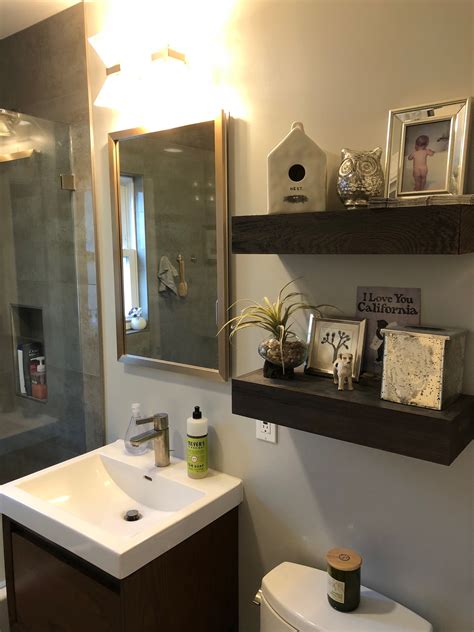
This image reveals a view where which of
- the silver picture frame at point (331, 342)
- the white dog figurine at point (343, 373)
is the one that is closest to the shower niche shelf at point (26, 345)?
the silver picture frame at point (331, 342)

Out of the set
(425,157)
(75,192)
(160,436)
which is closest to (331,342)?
(425,157)

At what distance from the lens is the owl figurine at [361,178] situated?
3.78 feet

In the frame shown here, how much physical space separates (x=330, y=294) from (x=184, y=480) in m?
0.76

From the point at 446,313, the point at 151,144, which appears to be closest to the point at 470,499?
the point at 446,313

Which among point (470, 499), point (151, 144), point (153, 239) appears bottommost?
point (470, 499)

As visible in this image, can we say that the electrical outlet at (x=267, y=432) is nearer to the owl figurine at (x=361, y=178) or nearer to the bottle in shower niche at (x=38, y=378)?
the owl figurine at (x=361, y=178)

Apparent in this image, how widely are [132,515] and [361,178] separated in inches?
48.9

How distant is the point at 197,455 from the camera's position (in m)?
1.63

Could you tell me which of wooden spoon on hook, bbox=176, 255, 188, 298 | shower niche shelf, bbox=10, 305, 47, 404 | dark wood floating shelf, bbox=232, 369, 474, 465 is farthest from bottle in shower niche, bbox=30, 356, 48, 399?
dark wood floating shelf, bbox=232, 369, 474, 465

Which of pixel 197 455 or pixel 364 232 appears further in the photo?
pixel 197 455

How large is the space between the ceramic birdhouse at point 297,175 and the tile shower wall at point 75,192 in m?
0.96

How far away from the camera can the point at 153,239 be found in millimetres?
1781

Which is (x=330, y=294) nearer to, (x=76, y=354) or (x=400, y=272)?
(x=400, y=272)

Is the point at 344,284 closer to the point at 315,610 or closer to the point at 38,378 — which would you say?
the point at 315,610
